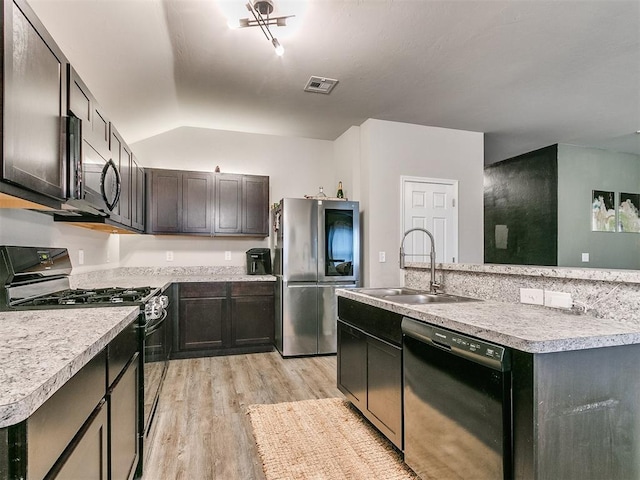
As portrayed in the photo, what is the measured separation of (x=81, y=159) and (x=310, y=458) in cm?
205

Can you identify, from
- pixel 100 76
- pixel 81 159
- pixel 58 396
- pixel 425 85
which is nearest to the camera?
pixel 58 396

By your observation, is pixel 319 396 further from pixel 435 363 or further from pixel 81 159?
pixel 81 159

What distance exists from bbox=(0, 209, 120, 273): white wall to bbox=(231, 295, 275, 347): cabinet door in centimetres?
144

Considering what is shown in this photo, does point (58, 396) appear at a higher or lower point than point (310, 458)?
higher

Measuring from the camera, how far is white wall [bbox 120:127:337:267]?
4402 millimetres

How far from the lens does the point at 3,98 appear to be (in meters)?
1.11

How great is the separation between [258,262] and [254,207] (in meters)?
0.70

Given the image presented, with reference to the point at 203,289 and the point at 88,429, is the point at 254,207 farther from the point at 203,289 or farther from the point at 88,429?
the point at 88,429

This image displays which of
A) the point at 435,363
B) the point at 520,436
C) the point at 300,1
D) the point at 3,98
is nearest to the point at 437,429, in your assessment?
the point at 435,363

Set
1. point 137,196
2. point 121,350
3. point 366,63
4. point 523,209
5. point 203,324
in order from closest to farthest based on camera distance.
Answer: point 121,350 → point 366,63 → point 137,196 → point 203,324 → point 523,209

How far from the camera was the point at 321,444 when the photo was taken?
2168 mm

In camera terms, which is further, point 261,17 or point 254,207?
point 254,207

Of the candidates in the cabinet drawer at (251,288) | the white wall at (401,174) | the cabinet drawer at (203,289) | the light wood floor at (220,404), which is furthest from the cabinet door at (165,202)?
the white wall at (401,174)

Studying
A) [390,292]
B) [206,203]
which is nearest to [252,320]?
[206,203]
